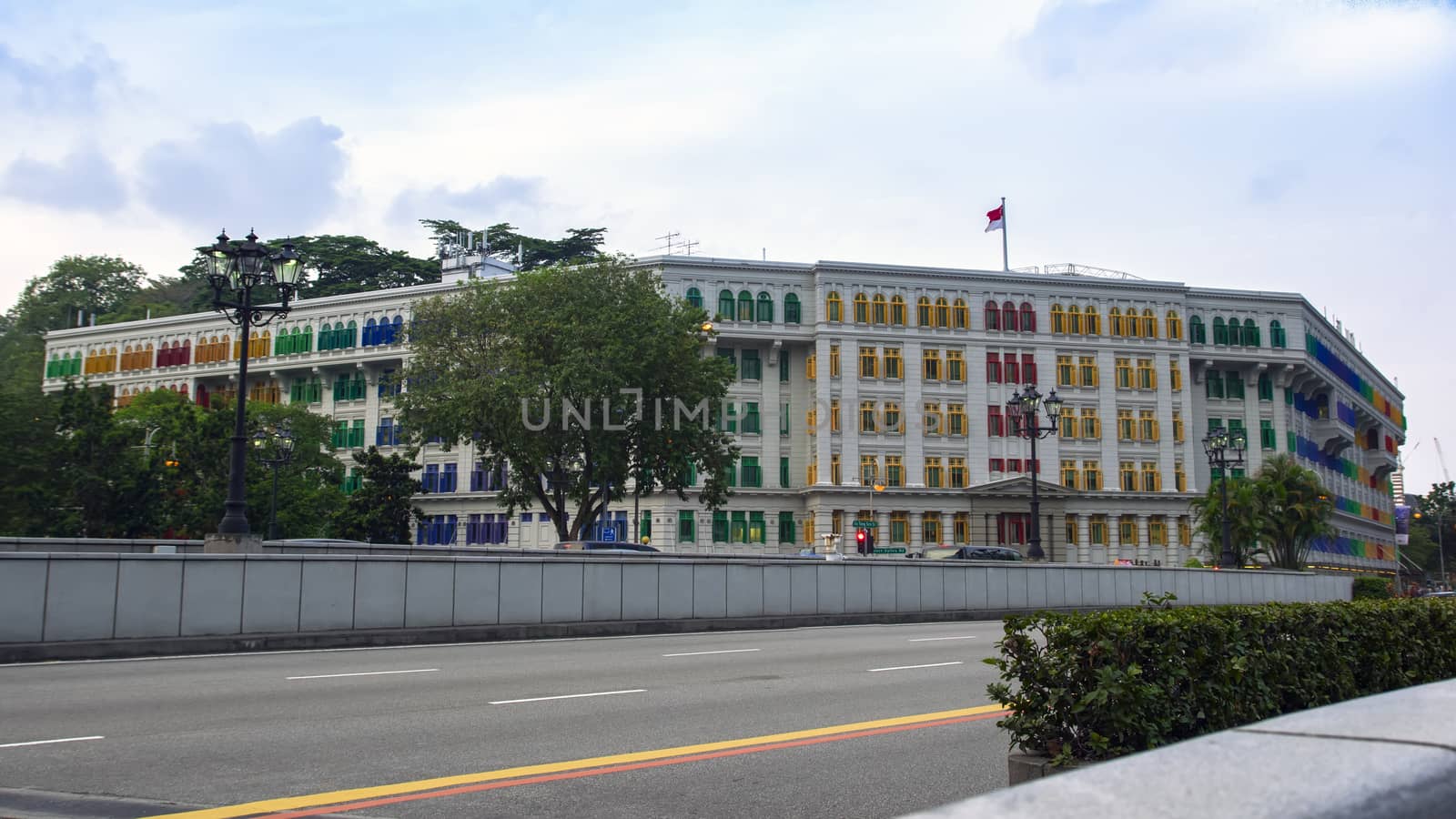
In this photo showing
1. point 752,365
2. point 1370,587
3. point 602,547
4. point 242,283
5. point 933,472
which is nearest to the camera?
point 242,283

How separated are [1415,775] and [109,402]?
5767 centimetres

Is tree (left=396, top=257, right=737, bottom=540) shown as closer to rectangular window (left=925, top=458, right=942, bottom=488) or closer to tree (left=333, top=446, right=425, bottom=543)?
tree (left=333, top=446, right=425, bottom=543)

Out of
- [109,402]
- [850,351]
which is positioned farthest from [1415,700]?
[850,351]

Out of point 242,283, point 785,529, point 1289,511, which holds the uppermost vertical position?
point 242,283

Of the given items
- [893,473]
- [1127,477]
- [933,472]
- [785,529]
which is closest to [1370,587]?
[893,473]

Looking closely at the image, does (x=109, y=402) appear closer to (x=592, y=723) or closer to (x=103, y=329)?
(x=103, y=329)

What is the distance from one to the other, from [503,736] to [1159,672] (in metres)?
5.51

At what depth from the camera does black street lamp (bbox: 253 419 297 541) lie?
49.6 meters

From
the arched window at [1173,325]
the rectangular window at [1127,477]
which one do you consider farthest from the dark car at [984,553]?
the arched window at [1173,325]

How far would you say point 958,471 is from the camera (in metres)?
72.6

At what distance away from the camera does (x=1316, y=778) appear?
2.11 meters

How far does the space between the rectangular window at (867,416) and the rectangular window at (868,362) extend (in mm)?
1612

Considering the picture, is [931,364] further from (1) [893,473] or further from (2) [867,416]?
(1) [893,473]

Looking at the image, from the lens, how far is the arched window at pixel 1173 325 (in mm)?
76188
